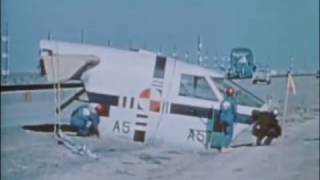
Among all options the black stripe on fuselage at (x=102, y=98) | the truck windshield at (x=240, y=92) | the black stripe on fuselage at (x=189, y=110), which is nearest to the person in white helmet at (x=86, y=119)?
the black stripe on fuselage at (x=102, y=98)

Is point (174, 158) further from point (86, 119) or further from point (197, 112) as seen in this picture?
point (86, 119)

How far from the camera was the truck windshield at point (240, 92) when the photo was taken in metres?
1.58

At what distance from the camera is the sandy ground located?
1530 millimetres

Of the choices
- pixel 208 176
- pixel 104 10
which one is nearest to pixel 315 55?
pixel 208 176

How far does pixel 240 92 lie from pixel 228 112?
61 millimetres

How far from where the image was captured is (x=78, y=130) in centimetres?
156

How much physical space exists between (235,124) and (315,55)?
11.0 inches

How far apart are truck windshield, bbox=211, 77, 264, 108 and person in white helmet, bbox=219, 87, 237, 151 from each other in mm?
11

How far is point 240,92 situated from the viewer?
5.22ft

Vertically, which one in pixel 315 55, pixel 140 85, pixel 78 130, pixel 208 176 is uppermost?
pixel 315 55

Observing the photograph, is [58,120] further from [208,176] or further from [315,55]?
[315,55]

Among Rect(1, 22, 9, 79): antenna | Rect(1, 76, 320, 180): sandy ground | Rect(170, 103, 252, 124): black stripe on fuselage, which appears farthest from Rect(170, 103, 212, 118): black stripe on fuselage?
Rect(1, 22, 9, 79): antenna

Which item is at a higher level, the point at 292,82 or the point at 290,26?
the point at 290,26

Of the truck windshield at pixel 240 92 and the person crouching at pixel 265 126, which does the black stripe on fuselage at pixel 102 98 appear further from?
the person crouching at pixel 265 126
